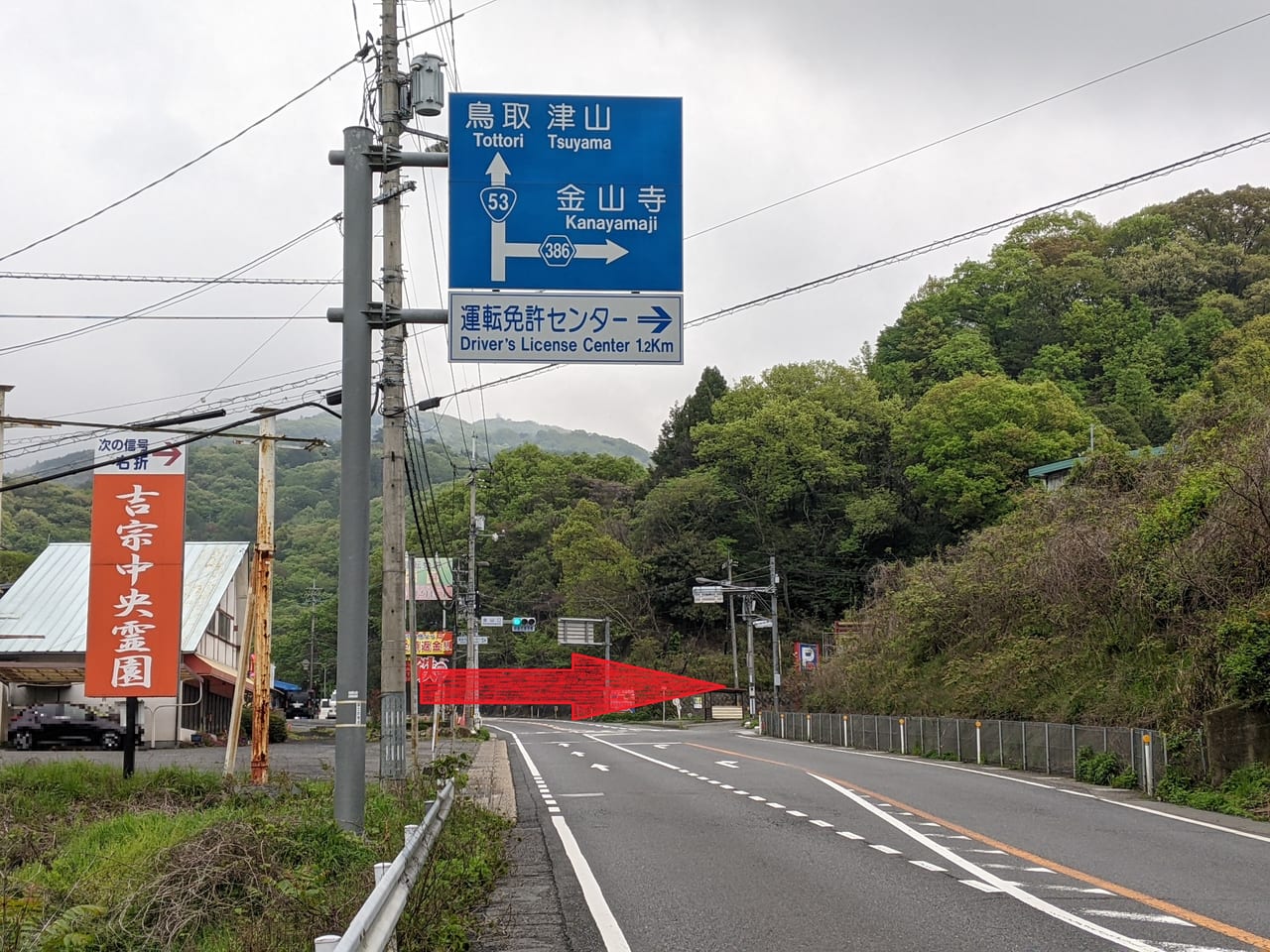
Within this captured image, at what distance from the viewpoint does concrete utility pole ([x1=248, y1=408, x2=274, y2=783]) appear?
20.5 meters

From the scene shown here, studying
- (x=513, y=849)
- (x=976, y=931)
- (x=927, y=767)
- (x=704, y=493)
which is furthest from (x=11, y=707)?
(x=704, y=493)

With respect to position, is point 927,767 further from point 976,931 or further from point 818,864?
point 976,931

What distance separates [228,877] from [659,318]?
19.3 feet

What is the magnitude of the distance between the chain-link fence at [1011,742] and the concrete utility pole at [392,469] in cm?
1284

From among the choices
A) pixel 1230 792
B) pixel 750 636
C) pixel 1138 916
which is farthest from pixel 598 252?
pixel 750 636

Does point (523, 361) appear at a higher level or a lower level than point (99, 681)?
higher

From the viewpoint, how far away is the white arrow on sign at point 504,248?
11.2 metres

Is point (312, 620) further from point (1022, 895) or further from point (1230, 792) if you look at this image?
point (1022, 895)

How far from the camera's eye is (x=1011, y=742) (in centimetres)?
2861

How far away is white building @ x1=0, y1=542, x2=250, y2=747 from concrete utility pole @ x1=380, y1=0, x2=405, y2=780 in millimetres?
24898

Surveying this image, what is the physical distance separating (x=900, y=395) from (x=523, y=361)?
7733cm

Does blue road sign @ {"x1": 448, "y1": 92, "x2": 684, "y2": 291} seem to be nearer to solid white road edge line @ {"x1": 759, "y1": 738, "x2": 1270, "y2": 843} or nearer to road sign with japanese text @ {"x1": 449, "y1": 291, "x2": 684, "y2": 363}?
road sign with japanese text @ {"x1": 449, "y1": 291, "x2": 684, "y2": 363}

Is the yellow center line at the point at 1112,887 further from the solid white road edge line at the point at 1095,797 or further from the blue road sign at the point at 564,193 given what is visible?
the blue road sign at the point at 564,193

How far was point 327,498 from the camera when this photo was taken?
341 ft
